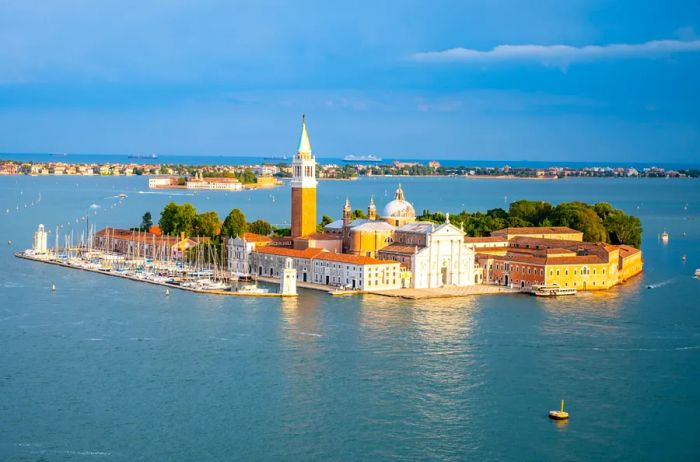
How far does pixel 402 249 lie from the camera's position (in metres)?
26.5

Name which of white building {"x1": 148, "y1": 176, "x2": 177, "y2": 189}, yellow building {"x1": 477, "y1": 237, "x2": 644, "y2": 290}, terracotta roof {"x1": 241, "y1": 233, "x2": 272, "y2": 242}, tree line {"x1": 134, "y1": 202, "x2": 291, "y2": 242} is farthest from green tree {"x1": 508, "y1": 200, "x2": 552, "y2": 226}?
white building {"x1": 148, "y1": 176, "x2": 177, "y2": 189}

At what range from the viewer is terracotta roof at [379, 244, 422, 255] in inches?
1029

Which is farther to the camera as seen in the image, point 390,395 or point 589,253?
point 589,253

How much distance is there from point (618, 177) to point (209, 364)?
4974 inches

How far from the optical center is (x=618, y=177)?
452 ft

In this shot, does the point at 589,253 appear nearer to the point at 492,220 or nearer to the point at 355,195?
the point at 492,220

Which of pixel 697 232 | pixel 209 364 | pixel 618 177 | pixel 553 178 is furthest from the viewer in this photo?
pixel 618 177

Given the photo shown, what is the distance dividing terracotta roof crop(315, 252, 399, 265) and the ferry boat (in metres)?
3.39

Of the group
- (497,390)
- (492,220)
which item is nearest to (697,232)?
(492,220)

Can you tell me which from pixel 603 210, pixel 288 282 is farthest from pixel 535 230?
pixel 288 282

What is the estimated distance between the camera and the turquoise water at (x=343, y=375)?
1342 cm

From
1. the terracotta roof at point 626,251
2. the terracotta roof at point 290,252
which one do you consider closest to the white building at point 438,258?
the terracotta roof at point 290,252

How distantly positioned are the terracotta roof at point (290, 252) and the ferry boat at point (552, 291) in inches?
221

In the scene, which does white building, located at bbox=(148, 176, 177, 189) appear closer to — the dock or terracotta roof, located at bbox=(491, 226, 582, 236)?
the dock
